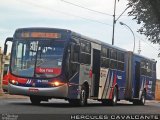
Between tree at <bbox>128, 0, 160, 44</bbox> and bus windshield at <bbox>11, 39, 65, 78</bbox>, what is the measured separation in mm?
3563

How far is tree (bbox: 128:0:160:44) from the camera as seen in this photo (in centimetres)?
1551

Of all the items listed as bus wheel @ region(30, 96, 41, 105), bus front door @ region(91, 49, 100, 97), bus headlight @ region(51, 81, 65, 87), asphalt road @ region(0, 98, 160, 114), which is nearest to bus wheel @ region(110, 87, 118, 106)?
bus front door @ region(91, 49, 100, 97)

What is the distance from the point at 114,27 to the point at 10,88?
25.3 m

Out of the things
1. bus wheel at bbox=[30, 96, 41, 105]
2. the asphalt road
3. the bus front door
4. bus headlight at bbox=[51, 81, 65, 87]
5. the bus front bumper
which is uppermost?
the bus front door

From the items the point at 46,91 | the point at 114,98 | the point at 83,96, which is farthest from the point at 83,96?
the point at 114,98

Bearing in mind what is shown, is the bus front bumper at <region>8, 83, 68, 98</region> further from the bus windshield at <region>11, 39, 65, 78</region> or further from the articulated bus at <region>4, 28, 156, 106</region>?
the bus windshield at <region>11, 39, 65, 78</region>

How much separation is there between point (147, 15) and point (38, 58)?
5.28 meters

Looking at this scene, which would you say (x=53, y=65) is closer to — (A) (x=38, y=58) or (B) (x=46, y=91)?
(A) (x=38, y=58)

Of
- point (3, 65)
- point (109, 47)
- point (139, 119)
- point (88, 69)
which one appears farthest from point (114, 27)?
point (139, 119)

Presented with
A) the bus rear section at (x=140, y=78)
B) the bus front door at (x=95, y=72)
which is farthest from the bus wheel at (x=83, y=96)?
the bus rear section at (x=140, y=78)

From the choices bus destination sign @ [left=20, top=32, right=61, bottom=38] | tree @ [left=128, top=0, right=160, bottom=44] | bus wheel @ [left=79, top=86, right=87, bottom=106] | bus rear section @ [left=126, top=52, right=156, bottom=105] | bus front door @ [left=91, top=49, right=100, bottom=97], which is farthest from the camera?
bus rear section @ [left=126, top=52, right=156, bottom=105]

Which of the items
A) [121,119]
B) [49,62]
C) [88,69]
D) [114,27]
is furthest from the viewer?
[114,27]

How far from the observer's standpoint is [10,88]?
22.7 m

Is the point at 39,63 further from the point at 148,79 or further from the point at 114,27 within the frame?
the point at 114,27
